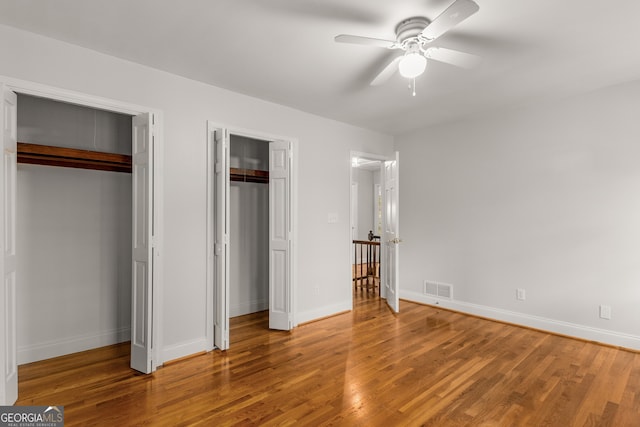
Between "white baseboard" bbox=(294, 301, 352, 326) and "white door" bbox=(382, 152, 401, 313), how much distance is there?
0.70m

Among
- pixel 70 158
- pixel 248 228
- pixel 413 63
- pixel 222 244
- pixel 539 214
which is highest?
pixel 413 63

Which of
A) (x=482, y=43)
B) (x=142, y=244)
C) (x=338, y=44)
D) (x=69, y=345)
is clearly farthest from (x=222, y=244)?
(x=482, y=43)

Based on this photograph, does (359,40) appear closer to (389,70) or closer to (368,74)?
(389,70)

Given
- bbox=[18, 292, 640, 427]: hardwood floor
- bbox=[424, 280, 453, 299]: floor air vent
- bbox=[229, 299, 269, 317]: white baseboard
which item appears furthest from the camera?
bbox=[424, 280, 453, 299]: floor air vent

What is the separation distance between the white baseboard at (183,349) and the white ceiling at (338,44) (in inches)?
104

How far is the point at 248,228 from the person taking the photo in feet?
15.5

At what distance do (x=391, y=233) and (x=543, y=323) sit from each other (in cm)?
218

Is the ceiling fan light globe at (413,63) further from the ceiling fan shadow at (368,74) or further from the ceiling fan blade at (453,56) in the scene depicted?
the ceiling fan shadow at (368,74)

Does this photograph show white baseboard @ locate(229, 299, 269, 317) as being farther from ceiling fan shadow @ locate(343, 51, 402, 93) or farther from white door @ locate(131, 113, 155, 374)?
ceiling fan shadow @ locate(343, 51, 402, 93)

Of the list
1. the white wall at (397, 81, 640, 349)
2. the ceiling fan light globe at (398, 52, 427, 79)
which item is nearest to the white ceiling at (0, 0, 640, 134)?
the ceiling fan light globe at (398, 52, 427, 79)

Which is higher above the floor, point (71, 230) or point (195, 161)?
point (195, 161)

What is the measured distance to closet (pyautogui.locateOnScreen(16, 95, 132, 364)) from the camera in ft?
10.1

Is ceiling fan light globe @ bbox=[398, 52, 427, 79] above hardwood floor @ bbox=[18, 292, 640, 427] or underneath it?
above

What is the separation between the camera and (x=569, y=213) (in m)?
3.87
